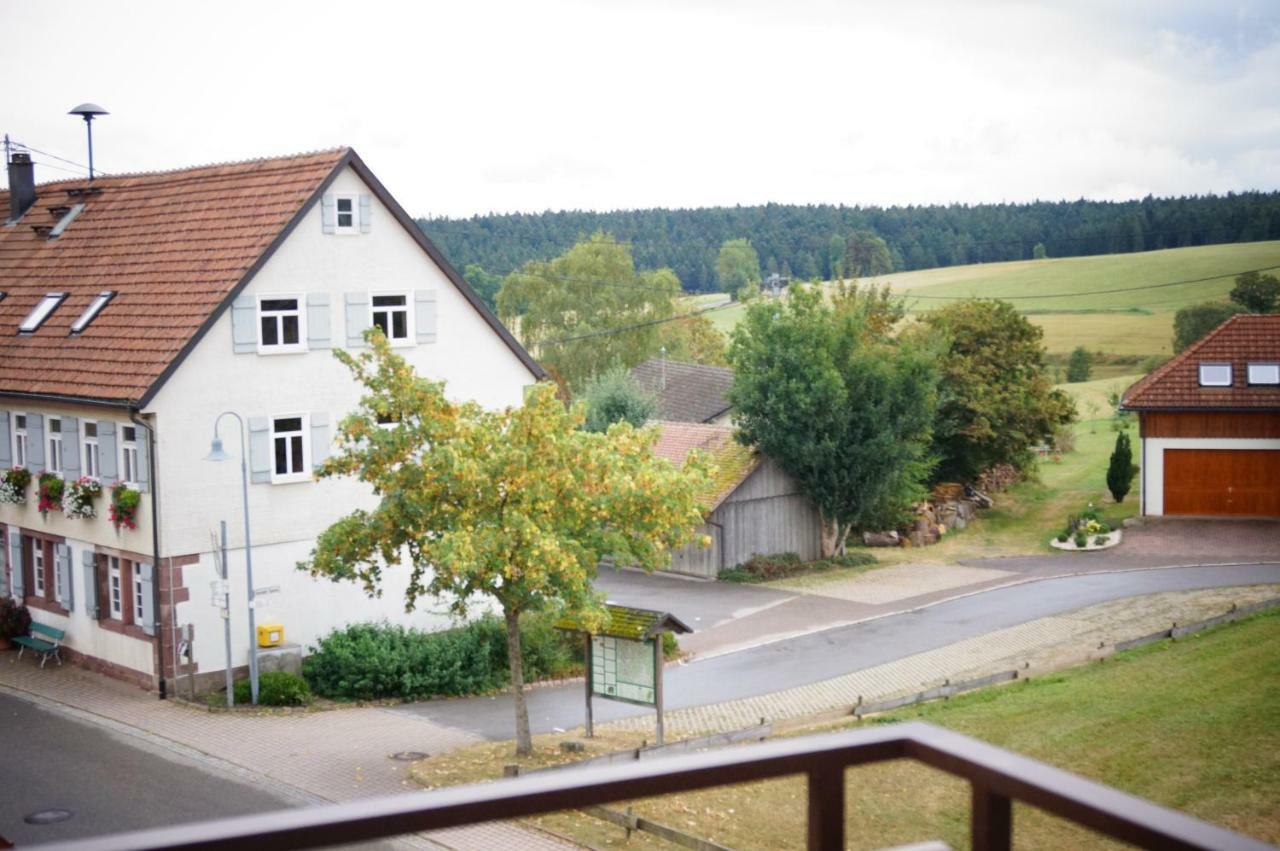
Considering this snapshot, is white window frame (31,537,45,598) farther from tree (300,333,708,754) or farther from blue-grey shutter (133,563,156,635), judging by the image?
tree (300,333,708,754)

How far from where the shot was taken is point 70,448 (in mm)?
29266

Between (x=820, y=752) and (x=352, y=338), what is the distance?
27.9m

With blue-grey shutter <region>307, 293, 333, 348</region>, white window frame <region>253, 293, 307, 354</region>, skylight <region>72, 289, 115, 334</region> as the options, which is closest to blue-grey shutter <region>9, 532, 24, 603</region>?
skylight <region>72, 289, 115, 334</region>

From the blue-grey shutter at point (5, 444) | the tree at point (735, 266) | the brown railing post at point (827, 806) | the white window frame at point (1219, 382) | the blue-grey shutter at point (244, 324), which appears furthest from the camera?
the tree at point (735, 266)

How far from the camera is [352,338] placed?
29.5 m

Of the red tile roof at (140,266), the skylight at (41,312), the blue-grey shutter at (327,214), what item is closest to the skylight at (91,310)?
the red tile roof at (140,266)

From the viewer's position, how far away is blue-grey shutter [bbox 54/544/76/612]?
1166 inches

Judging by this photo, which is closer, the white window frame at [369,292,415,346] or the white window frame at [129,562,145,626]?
the white window frame at [129,562,145,626]

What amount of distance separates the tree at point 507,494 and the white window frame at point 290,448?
22.4 feet

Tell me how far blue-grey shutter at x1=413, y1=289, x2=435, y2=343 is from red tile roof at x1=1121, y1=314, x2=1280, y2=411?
80.0 feet

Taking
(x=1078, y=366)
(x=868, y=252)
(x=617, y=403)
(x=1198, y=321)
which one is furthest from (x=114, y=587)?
(x=868, y=252)

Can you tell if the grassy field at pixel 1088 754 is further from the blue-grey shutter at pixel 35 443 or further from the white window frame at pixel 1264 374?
the white window frame at pixel 1264 374

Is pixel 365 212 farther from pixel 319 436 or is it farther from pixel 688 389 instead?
pixel 688 389

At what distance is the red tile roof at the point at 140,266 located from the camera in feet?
91.1
